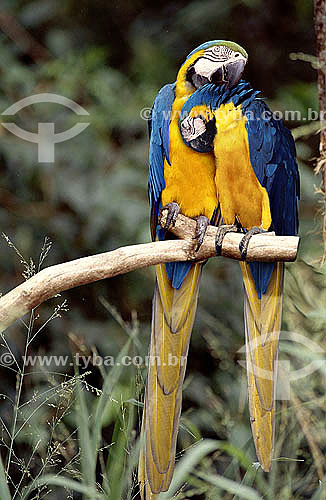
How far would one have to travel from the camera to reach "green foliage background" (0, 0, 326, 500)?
994 millimetres

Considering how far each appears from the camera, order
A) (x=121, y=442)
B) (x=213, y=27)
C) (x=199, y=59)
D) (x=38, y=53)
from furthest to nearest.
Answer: (x=38, y=53)
(x=213, y=27)
(x=121, y=442)
(x=199, y=59)

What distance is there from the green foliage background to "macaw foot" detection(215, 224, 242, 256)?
26 cm

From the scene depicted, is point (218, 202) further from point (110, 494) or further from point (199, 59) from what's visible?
point (110, 494)

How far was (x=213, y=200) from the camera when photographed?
730 mm

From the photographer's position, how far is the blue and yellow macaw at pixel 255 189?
2.32ft

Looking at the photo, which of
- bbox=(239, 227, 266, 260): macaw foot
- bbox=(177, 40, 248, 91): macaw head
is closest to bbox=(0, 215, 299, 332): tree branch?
bbox=(239, 227, 266, 260): macaw foot

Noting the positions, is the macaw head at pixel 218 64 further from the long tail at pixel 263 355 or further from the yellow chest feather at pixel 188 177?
the long tail at pixel 263 355

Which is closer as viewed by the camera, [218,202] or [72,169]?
[218,202]

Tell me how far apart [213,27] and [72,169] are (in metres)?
0.33

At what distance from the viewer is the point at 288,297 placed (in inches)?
38.6

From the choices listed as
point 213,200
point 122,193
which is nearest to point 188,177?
point 213,200

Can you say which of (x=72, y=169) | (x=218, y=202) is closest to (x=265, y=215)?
(x=218, y=202)

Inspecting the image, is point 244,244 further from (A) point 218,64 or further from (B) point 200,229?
(A) point 218,64

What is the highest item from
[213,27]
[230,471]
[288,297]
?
[213,27]
